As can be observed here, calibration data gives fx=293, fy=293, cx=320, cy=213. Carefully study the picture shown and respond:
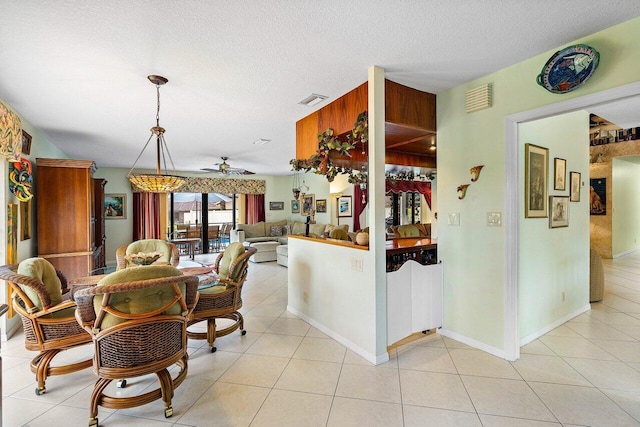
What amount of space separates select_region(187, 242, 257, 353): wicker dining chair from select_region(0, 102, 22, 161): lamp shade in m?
2.19

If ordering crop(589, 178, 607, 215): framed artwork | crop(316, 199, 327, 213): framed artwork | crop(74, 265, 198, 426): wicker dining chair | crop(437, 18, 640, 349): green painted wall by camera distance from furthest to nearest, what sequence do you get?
1. crop(316, 199, 327, 213): framed artwork
2. crop(589, 178, 607, 215): framed artwork
3. crop(437, 18, 640, 349): green painted wall
4. crop(74, 265, 198, 426): wicker dining chair

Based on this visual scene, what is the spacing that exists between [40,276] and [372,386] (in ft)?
8.95

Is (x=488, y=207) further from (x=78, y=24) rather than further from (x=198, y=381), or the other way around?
(x=78, y=24)

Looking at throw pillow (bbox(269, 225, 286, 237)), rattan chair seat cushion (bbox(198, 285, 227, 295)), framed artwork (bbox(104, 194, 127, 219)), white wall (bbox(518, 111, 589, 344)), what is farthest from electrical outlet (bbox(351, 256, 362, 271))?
framed artwork (bbox(104, 194, 127, 219))

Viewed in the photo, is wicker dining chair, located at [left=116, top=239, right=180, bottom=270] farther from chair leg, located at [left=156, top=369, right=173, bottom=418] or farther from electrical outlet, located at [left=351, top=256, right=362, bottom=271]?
electrical outlet, located at [left=351, top=256, right=362, bottom=271]

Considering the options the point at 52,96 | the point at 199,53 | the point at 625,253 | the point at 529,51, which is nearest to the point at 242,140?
the point at 52,96

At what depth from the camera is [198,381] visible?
2.35 meters

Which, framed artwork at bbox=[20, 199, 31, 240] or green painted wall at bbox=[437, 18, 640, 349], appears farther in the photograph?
framed artwork at bbox=[20, 199, 31, 240]

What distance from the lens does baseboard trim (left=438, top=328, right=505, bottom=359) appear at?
266 cm

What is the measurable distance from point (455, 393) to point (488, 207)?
5.22 ft

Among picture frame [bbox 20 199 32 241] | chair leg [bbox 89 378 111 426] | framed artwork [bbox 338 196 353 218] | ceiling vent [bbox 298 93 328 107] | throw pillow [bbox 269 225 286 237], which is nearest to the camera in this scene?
chair leg [bbox 89 378 111 426]

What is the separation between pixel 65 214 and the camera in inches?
153

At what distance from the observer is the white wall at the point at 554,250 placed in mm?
2920

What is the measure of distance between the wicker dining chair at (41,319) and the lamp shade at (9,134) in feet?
3.97
